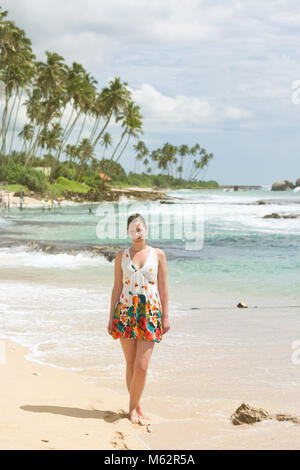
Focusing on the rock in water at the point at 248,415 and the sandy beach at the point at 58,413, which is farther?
the rock in water at the point at 248,415

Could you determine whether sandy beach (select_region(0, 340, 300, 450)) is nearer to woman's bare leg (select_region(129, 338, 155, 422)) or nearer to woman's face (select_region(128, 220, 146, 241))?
woman's bare leg (select_region(129, 338, 155, 422))

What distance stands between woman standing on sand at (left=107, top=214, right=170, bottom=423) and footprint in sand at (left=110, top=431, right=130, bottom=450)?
0.95 ft

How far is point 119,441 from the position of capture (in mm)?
3604

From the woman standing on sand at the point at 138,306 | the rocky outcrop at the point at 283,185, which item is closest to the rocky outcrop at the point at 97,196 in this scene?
the woman standing on sand at the point at 138,306

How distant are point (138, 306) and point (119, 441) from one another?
96 cm

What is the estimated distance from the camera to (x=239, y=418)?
13.4 feet

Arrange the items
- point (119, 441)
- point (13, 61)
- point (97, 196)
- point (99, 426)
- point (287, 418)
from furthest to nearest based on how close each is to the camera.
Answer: point (97, 196)
point (13, 61)
point (287, 418)
point (99, 426)
point (119, 441)

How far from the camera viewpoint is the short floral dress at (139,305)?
13.0 feet

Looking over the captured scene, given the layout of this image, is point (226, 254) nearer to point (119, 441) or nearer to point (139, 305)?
point (139, 305)

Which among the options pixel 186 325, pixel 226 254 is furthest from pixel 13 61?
pixel 186 325

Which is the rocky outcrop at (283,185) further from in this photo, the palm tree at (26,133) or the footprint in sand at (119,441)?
the footprint in sand at (119,441)

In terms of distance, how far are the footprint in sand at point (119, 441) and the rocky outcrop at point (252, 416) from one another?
923 mm
